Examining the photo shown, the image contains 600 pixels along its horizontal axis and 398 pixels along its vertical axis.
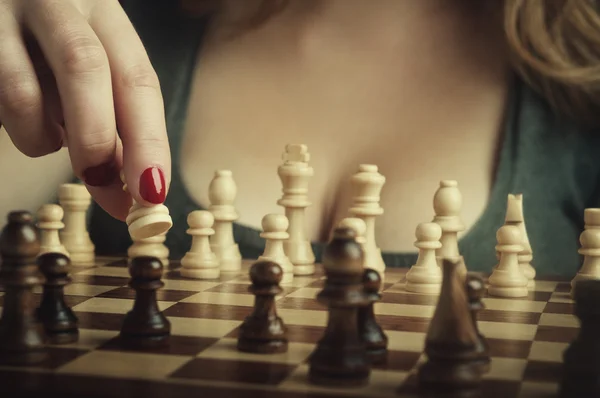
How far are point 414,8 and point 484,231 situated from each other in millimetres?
722

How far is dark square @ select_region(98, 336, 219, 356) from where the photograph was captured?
3.43ft

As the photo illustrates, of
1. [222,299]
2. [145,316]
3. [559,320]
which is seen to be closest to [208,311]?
[222,299]

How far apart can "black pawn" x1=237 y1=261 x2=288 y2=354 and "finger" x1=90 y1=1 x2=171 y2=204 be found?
12.2 inches

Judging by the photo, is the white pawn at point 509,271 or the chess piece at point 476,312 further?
the white pawn at point 509,271

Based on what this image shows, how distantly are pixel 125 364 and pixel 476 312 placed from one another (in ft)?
1.44

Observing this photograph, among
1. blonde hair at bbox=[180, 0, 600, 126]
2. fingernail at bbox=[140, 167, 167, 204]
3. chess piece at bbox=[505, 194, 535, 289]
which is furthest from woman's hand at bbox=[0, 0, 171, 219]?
blonde hair at bbox=[180, 0, 600, 126]

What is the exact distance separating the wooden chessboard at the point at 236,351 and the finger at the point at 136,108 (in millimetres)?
215

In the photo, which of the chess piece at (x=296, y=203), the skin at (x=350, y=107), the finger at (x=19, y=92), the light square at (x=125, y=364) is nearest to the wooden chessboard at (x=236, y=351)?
the light square at (x=125, y=364)

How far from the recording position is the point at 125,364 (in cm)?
97

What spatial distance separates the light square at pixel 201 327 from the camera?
1.17 metres

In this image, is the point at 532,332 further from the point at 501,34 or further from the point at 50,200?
the point at 50,200

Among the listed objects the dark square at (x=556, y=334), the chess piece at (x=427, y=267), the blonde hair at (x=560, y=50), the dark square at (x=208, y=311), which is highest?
the blonde hair at (x=560, y=50)

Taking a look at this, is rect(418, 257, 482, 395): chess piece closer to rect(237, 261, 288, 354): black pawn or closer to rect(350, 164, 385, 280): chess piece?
rect(237, 261, 288, 354): black pawn

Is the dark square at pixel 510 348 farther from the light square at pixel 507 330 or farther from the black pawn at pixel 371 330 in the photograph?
the black pawn at pixel 371 330
